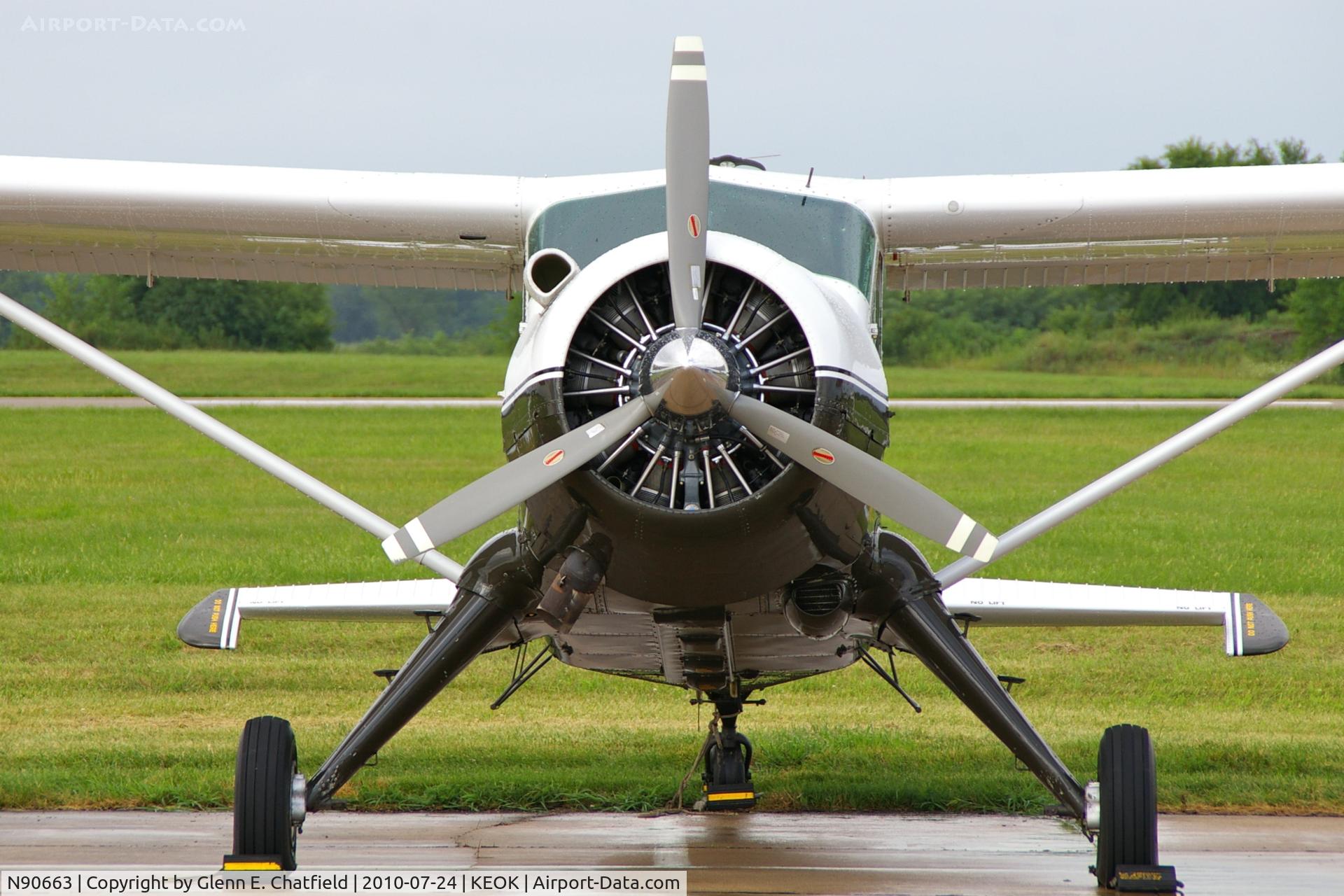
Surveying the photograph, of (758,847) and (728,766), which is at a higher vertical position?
(728,766)

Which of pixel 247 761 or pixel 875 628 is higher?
pixel 875 628

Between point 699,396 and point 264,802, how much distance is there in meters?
2.22

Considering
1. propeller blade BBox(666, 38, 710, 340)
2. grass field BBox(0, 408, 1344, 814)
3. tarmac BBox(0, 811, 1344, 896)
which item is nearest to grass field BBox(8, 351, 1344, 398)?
grass field BBox(0, 408, 1344, 814)

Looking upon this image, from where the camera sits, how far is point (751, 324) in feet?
15.5

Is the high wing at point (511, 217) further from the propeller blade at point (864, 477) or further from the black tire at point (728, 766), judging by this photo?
the black tire at point (728, 766)

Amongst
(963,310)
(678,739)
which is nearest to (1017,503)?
(678,739)

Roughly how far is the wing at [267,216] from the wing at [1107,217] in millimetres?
1473

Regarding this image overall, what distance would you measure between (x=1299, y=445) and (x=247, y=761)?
23615mm

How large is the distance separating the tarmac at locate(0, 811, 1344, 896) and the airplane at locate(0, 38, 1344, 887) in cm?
38

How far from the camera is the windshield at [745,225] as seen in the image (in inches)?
215

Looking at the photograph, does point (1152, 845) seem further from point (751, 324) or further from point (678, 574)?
point (751, 324)

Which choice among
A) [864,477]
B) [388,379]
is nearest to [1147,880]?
[864,477]

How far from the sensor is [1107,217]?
6.67 meters

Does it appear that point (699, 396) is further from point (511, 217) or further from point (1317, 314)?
point (1317, 314)
